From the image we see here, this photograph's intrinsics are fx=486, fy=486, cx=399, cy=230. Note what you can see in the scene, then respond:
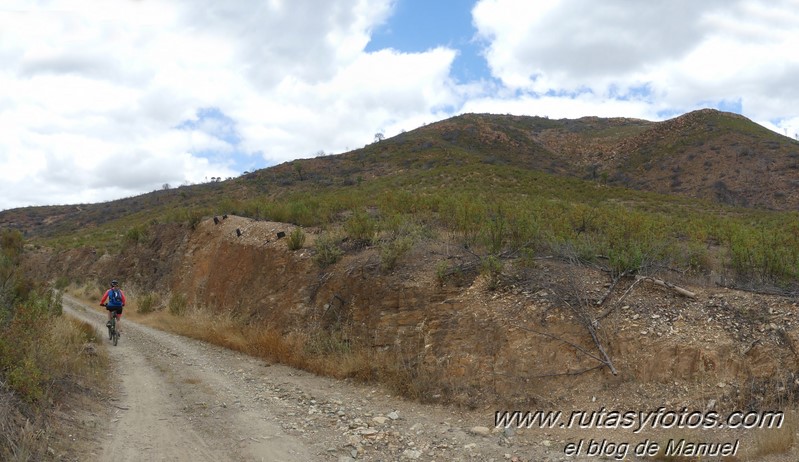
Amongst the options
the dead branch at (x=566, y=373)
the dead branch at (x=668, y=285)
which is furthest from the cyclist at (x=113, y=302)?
the dead branch at (x=668, y=285)

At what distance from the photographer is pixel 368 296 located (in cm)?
941

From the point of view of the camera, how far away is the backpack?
12.3 meters

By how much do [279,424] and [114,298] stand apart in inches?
321

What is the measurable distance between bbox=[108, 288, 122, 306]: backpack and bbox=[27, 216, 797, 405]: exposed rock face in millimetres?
3579

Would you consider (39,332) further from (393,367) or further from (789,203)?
(789,203)

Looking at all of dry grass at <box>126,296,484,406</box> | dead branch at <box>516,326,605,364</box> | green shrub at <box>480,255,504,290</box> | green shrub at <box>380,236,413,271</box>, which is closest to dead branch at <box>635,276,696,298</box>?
dead branch at <box>516,326,605,364</box>

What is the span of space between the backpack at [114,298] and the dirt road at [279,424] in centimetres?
381

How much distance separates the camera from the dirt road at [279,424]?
555cm

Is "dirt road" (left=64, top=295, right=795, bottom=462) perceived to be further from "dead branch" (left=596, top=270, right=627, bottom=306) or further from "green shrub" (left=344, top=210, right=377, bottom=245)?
"green shrub" (left=344, top=210, right=377, bottom=245)

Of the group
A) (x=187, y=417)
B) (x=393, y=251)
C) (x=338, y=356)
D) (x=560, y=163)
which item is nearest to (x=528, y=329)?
(x=393, y=251)

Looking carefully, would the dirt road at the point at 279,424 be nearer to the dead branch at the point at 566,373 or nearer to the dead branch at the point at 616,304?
the dead branch at the point at 566,373

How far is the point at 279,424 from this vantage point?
652 cm

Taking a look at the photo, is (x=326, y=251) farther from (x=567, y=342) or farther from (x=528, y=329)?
(x=567, y=342)

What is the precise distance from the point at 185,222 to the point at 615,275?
1862 centimetres
